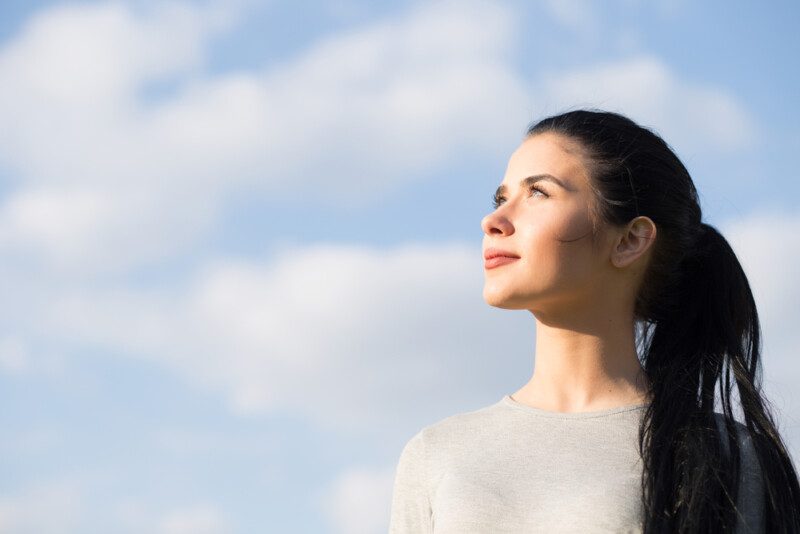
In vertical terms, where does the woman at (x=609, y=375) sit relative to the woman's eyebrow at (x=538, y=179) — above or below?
below

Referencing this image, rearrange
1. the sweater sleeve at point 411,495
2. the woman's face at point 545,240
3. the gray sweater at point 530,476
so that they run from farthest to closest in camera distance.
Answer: the sweater sleeve at point 411,495 → the woman's face at point 545,240 → the gray sweater at point 530,476

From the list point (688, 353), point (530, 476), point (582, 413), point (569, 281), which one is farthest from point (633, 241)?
point (530, 476)

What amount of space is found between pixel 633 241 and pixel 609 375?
22.8 inches

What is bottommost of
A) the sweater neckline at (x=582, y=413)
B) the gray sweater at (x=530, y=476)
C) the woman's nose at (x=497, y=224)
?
the gray sweater at (x=530, y=476)

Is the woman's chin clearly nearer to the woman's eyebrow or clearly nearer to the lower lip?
the lower lip

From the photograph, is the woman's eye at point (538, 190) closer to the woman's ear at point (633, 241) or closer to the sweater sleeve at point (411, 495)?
the woman's ear at point (633, 241)

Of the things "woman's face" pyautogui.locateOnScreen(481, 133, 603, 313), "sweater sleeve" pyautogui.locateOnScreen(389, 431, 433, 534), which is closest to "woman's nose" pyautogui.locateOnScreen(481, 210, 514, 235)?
"woman's face" pyautogui.locateOnScreen(481, 133, 603, 313)

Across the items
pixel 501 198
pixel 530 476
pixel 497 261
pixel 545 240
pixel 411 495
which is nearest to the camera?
pixel 530 476

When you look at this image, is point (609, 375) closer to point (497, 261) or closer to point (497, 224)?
point (497, 261)

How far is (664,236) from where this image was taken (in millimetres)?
4898

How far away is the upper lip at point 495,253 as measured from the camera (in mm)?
4637

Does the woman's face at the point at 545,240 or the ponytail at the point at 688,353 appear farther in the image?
the woman's face at the point at 545,240

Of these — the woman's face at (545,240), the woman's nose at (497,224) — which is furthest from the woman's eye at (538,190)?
the woman's nose at (497,224)

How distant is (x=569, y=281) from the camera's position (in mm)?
4605
